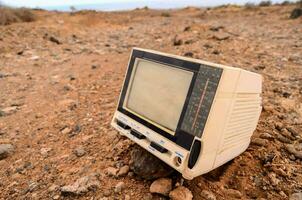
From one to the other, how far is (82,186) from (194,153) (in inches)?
30.0

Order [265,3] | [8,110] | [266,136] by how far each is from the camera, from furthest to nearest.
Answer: [265,3], [8,110], [266,136]

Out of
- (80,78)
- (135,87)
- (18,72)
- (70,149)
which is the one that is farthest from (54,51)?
(135,87)

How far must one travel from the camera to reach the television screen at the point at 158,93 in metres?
1.33

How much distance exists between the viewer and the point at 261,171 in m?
1.69

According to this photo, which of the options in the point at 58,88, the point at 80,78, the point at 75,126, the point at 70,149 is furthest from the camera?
the point at 80,78

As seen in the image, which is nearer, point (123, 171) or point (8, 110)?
point (123, 171)

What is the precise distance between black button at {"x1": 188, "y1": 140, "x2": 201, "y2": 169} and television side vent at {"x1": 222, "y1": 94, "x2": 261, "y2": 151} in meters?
0.20

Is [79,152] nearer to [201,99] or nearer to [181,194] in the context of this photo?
[181,194]

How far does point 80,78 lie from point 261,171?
2.83 meters

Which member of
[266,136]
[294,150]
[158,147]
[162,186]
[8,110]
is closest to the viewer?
[158,147]

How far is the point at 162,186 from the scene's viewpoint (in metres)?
1.49

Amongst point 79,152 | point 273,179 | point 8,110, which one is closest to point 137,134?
point 79,152

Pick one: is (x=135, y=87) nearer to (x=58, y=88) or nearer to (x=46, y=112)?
(x=46, y=112)

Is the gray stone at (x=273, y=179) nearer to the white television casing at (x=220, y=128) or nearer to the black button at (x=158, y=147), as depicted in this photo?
the white television casing at (x=220, y=128)
